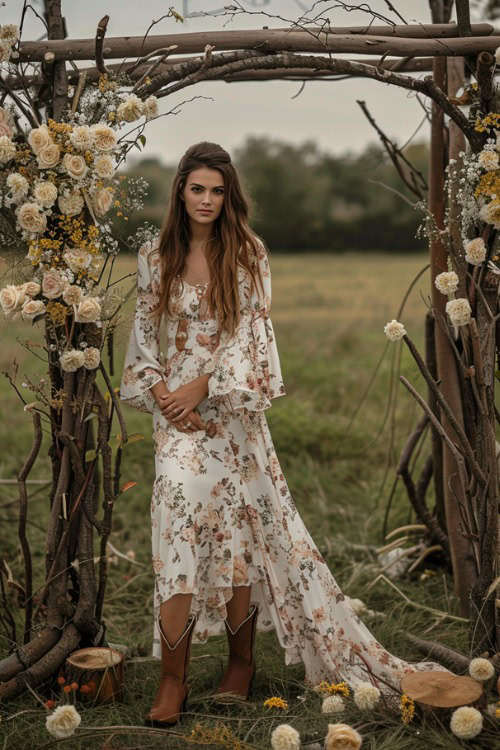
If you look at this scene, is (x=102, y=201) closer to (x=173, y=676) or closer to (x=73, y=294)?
(x=73, y=294)

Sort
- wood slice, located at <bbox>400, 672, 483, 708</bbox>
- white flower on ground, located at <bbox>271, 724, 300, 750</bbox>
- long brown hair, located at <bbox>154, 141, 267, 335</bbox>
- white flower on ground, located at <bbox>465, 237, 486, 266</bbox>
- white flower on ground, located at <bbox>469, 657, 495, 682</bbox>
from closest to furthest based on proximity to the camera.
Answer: white flower on ground, located at <bbox>271, 724, 300, 750</bbox> < wood slice, located at <bbox>400, 672, 483, 708</bbox> < white flower on ground, located at <bbox>469, 657, 495, 682</bbox> < white flower on ground, located at <bbox>465, 237, 486, 266</bbox> < long brown hair, located at <bbox>154, 141, 267, 335</bbox>

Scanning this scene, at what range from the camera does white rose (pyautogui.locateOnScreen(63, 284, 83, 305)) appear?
3262 millimetres

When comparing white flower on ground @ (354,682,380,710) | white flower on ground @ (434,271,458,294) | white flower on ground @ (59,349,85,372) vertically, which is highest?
white flower on ground @ (434,271,458,294)

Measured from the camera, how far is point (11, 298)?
126 inches

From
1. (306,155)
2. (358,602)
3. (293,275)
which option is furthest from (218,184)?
(306,155)

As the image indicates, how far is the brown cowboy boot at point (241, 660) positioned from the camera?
359 centimetres

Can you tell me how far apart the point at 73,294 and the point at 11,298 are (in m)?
0.21

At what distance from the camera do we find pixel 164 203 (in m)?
3.67

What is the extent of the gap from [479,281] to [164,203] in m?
1.23

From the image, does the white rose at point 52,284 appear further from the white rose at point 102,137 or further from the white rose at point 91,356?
the white rose at point 102,137

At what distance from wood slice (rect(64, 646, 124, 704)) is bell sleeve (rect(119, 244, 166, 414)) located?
0.93 metres

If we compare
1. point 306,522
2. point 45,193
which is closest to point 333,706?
point 45,193

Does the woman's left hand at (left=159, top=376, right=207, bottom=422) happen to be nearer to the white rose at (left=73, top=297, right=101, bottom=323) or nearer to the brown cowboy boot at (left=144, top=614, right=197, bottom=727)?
the white rose at (left=73, top=297, right=101, bottom=323)

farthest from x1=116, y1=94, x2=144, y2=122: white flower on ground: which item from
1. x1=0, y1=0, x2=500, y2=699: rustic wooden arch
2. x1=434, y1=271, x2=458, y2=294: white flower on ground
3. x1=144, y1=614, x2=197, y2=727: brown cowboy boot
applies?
x1=144, y1=614, x2=197, y2=727: brown cowboy boot
